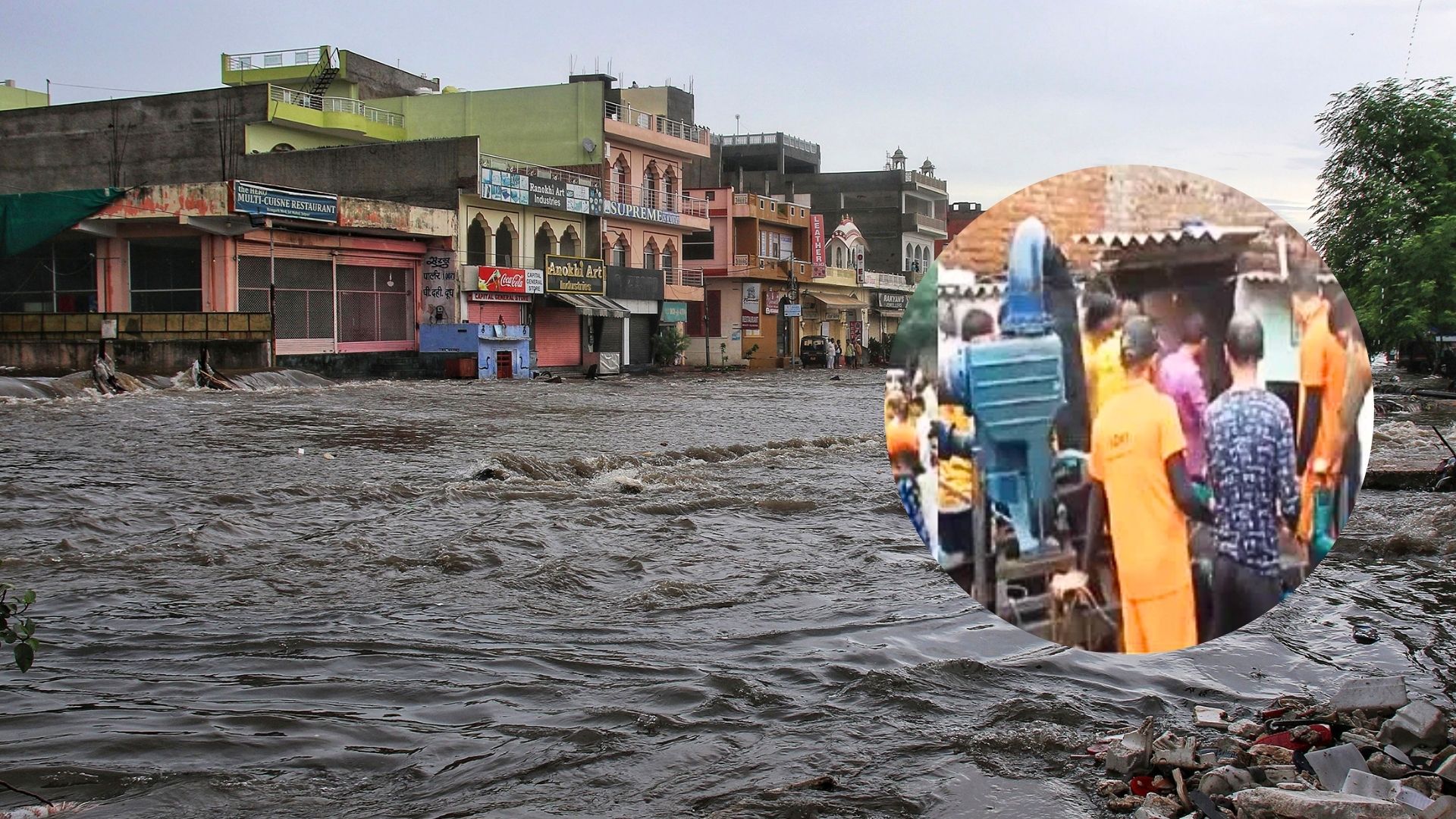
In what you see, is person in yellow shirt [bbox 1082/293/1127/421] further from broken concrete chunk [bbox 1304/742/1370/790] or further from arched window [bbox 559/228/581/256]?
arched window [bbox 559/228/581/256]

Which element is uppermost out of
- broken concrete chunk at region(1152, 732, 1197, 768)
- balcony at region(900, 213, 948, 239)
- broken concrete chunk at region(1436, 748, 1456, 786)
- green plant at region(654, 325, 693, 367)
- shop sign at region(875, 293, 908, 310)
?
balcony at region(900, 213, 948, 239)

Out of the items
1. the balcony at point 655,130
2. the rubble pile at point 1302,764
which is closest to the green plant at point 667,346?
the balcony at point 655,130

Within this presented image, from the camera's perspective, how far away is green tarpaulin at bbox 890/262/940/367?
89.8 inches

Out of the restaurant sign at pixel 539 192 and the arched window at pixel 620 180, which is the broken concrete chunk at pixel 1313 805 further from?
the arched window at pixel 620 180

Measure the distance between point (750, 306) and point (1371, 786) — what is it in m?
42.3

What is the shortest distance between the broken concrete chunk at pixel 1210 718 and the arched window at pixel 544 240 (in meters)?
30.9

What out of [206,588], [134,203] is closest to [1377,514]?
[206,588]

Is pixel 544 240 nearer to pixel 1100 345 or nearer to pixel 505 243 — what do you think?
pixel 505 243

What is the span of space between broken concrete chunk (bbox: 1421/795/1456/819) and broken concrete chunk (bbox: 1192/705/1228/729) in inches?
48.2

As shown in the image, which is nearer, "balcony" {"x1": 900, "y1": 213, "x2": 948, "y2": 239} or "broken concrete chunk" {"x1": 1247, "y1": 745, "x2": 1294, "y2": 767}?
"broken concrete chunk" {"x1": 1247, "y1": 745, "x2": 1294, "y2": 767}

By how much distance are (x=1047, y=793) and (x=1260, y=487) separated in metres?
1.86

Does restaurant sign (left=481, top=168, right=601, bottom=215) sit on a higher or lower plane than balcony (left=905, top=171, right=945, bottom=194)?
lower

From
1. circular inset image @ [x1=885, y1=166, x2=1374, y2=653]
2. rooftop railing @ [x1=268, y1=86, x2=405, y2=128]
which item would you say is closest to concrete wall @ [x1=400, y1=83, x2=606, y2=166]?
rooftop railing @ [x1=268, y1=86, x2=405, y2=128]

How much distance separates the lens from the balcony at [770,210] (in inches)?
1770
